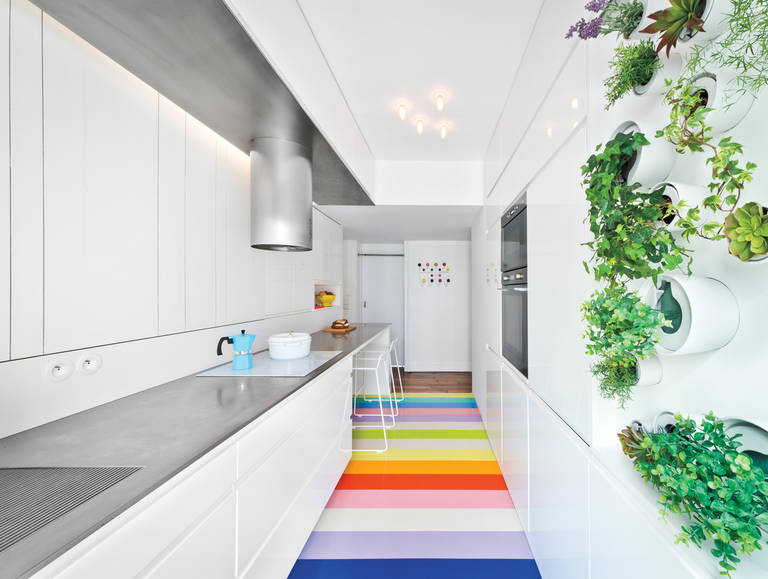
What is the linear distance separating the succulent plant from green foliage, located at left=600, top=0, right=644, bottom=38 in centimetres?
56

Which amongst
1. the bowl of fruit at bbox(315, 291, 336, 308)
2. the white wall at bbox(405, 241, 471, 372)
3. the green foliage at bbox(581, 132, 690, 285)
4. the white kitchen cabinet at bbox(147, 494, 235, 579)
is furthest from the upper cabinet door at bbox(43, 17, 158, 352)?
the white wall at bbox(405, 241, 471, 372)

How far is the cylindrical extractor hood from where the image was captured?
200cm

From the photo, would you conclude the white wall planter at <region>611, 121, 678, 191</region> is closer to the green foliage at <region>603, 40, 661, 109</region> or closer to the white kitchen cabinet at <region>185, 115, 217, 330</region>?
the green foliage at <region>603, 40, 661, 109</region>

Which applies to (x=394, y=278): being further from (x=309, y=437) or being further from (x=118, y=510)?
(x=118, y=510)

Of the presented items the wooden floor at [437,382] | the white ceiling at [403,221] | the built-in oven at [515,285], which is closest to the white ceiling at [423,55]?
the built-in oven at [515,285]

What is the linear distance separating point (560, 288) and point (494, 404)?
1.66 metres

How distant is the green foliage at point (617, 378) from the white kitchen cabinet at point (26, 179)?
1.68 meters

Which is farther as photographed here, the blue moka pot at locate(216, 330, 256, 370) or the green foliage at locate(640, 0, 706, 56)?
the blue moka pot at locate(216, 330, 256, 370)

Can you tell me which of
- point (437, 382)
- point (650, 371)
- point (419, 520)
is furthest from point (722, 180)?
point (437, 382)

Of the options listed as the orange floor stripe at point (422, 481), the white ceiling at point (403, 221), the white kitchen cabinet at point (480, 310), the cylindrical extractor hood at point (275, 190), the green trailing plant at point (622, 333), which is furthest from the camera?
the white ceiling at point (403, 221)

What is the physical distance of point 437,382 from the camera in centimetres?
493

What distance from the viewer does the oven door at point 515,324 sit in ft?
6.09

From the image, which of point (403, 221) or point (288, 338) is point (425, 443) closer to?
point (288, 338)

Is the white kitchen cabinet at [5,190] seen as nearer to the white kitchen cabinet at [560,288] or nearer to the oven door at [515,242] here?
the white kitchen cabinet at [560,288]
